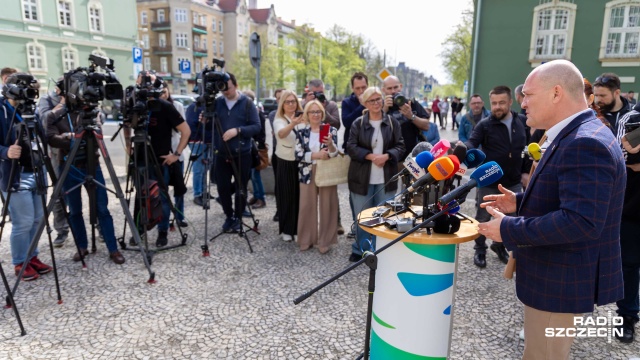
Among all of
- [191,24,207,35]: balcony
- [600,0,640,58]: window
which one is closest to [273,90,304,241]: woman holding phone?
[600,0,640,58]: window

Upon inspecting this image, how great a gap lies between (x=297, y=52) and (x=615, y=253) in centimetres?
4518

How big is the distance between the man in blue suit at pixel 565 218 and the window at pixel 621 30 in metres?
18.1

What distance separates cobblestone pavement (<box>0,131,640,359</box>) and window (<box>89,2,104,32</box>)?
28767 millimetres

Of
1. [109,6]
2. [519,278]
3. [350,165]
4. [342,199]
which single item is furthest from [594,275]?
[109,6]

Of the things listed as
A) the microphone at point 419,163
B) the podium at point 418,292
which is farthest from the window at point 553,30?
the podium at point 418,292

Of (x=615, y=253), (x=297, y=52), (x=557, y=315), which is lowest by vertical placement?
(x=557, y=315)

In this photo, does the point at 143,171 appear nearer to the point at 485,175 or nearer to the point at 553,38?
the point at 485,175

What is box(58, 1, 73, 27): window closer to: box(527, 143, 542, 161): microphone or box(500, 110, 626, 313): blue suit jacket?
box(527, 143, 542, 161): microphone

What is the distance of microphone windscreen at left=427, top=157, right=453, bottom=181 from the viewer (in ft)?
6.30

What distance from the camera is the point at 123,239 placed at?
4.72 meters

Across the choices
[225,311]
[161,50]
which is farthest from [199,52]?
Result: [225,311]

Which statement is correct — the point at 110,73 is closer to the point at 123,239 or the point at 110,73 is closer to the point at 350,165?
the point at 123,239

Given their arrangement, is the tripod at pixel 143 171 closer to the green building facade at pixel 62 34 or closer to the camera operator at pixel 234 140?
the camera operator at pixel 234 140

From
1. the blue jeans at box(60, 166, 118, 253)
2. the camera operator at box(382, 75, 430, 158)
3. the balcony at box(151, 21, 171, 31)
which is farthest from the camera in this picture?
the balcony at box(151, 21, 171, 31)
